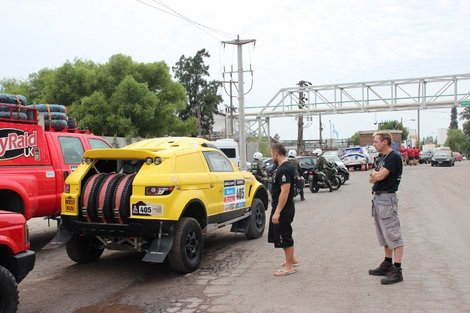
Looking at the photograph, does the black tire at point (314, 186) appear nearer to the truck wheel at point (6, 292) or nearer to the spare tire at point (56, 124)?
the spare tire at point (56, 124)

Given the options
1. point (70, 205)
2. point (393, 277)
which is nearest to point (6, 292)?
point (70, 205)

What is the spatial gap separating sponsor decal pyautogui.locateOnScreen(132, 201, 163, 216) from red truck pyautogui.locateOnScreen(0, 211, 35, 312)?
171 cm

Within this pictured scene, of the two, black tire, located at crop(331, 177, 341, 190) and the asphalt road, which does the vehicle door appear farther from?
black tire, located at crop(331, 177, 341, 190)

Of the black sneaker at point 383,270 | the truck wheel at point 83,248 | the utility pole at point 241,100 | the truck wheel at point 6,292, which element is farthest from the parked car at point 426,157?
the truck wheel at point 6,292

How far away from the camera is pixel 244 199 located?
9.21m

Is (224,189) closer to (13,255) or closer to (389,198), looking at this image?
(389,198)

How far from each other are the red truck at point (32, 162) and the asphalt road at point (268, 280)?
1071mm

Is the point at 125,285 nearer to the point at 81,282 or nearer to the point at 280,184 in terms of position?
the point at 81,282

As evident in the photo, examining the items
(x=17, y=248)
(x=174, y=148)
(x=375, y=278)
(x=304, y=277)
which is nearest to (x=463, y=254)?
(x=375, y=278)

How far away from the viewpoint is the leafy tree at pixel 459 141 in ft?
409

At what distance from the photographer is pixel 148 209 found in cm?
655

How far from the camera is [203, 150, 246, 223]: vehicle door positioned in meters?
7.98

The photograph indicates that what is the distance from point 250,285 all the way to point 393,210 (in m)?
2.09

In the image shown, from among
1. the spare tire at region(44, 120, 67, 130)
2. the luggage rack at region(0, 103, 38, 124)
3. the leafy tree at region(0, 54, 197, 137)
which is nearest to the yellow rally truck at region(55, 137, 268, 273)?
the luggage rack at region(0, 103, 38, 124)
